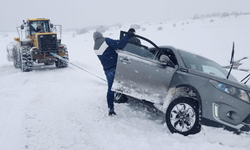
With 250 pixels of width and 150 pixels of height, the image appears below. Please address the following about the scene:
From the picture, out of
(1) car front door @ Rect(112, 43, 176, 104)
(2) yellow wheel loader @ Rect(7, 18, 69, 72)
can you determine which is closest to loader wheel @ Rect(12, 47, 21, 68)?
(2) yellow wheel loader @ Rect(7, 18, 69, 72)

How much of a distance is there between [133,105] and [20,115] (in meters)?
2.71

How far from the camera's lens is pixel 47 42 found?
10375mm

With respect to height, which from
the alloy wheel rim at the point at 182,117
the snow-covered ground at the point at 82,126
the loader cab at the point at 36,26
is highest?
the loader cab at the point at 36,26

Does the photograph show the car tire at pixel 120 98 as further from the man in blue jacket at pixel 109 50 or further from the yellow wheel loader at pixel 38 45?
the yellow wheel loader at pixel 38 45

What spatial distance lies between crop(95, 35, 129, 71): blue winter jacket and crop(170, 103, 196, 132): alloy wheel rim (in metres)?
1.64

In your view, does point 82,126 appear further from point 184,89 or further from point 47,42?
point 47,42

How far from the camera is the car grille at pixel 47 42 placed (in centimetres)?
1021

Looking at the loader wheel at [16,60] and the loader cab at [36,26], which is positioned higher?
the loader cab at [36,26]

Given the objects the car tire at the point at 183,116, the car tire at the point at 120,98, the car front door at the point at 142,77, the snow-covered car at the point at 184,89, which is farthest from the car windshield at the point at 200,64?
the car tire at the point at 120,98

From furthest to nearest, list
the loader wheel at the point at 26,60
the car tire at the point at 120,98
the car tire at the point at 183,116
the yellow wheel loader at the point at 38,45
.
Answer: the yellow wheel loader at the point at 38,45 < the loader wheel at the point at 26,60 < the car tire at the point at 120,98 < the car tire at the point at 183,116

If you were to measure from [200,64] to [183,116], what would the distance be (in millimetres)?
1390

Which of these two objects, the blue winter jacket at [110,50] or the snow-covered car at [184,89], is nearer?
the snow-covered car at [184,89]

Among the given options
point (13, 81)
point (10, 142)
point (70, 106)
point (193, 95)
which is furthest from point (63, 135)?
point (13, 81)

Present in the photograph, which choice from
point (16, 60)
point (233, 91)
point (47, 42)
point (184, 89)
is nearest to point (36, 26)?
point (47, 42)
